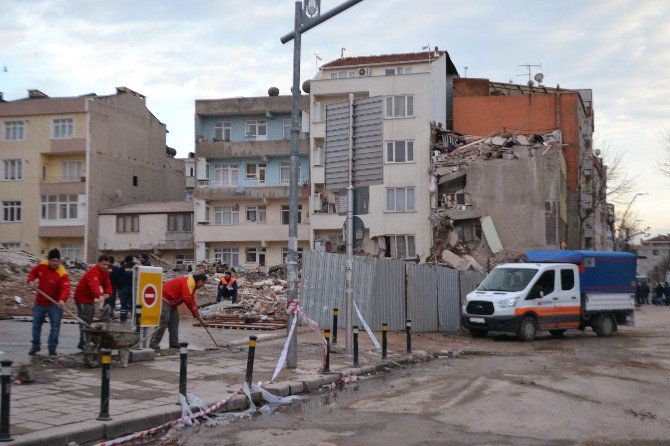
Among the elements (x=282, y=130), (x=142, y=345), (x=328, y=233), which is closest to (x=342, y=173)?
(x=142, y=345)

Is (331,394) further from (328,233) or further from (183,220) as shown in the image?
(183,220)

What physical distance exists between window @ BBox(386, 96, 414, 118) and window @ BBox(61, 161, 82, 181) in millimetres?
23722

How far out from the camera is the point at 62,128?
53.0 metres

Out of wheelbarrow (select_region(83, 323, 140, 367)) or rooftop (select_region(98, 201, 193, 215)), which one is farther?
rooftop (select_region(98, 201, 193, 215))

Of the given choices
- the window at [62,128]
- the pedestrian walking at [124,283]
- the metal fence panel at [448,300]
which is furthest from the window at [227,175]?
the pedestrian walking at [124,283]

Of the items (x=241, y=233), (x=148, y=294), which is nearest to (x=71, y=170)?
(x=241, y=233)

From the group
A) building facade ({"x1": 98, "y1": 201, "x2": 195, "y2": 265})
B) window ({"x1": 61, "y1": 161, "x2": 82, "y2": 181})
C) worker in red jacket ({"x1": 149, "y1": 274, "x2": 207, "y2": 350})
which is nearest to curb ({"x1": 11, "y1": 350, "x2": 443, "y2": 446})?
worker in red jacket ({"x1": 149, "y1": 274, "x2": 207, "y2": 350})

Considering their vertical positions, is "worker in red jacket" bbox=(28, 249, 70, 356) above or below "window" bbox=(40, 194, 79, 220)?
below

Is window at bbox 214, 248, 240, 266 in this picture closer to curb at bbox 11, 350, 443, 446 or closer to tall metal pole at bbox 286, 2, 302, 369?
tall metal pole at bbox 286, 2, 302, 369

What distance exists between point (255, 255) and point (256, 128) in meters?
9.48

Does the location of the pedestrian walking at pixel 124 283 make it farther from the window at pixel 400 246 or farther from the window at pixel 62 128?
the window at pixel 62 128

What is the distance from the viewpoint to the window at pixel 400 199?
150 ft

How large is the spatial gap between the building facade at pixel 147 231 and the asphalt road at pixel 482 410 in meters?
39.7

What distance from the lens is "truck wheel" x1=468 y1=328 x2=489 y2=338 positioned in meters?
22.1
